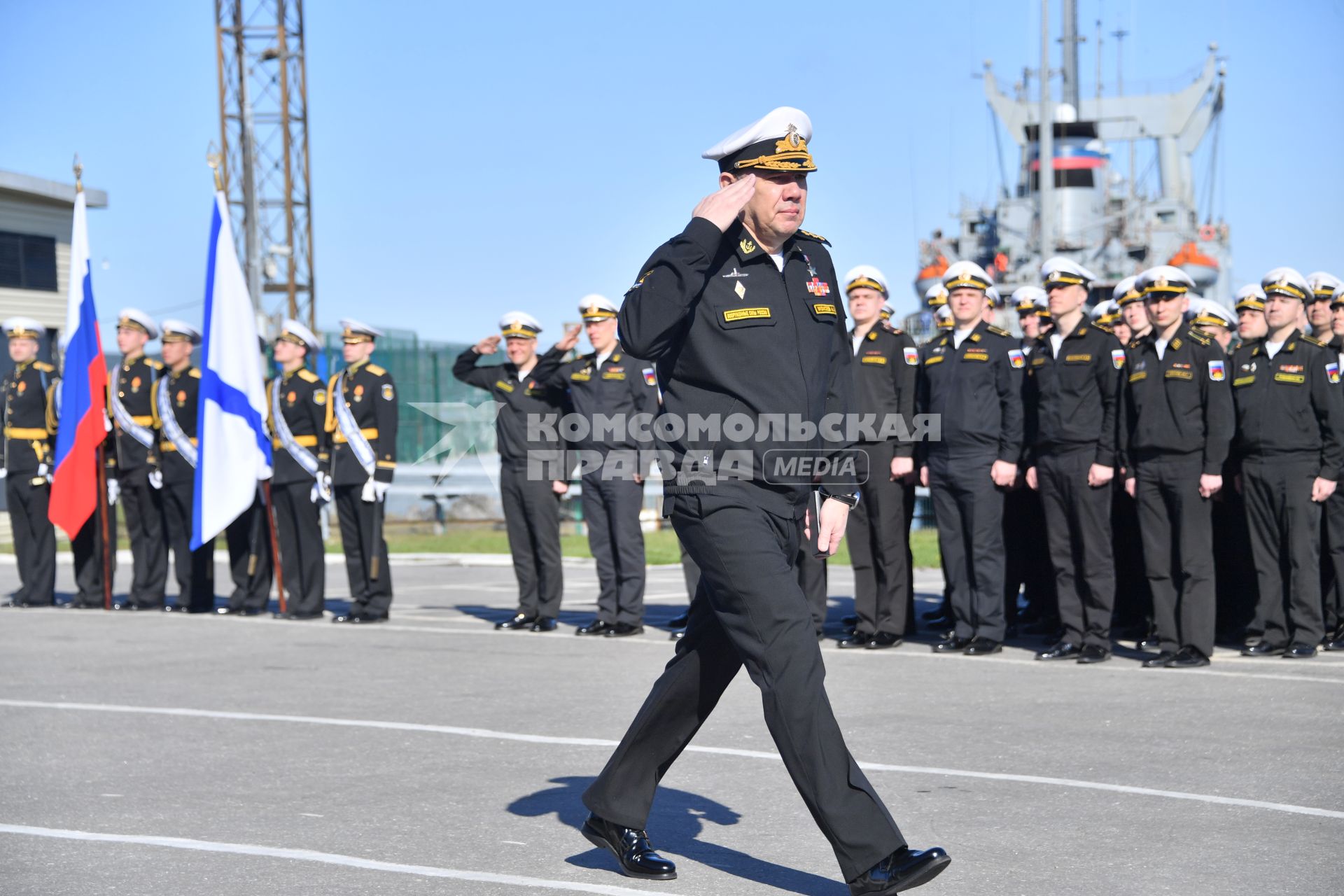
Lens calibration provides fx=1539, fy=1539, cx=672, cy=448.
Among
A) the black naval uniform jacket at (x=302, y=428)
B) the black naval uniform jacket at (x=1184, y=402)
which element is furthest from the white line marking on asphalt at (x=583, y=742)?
the black naval uniform jacket at (x=302, y=428)

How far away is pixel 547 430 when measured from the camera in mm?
11453

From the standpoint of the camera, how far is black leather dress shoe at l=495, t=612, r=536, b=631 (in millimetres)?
11273

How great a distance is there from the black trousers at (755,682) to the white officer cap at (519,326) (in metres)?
7.13

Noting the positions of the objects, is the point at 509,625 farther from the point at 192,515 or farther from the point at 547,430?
the point at 192,515

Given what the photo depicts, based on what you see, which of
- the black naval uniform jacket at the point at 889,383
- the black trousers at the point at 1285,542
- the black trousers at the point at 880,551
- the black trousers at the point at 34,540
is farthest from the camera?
the black trousers at the point at 34,540

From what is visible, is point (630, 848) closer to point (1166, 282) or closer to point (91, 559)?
point (1166, 282)

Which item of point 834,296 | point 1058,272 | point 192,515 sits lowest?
point 192,515

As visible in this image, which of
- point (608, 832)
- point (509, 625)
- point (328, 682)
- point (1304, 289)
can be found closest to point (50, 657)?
point (328, 682)

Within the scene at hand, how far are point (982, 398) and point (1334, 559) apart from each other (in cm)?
245

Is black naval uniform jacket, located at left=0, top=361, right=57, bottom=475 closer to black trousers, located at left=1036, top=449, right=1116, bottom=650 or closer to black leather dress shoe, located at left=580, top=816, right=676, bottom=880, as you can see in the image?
black trousers, located at left=1036, top=449, right=1116, bottom=650

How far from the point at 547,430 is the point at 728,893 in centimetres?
725

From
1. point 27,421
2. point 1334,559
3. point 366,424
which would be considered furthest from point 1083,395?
point 27,421

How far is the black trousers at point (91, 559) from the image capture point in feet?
43.4

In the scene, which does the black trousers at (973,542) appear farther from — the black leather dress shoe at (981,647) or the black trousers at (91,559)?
the black trousers at (91,559)
